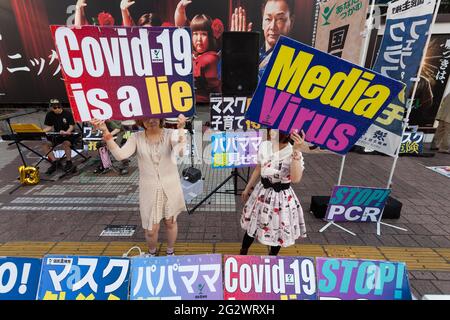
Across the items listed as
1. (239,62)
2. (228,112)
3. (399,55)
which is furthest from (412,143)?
(239,62)

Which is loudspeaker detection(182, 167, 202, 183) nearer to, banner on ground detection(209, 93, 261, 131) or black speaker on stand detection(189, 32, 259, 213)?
banner on ground detection(209, 93, 261, 131)

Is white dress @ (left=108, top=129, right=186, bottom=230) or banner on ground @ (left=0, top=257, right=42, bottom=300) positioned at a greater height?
white dress @ (left=108, top=129, right=186, bottom=230)

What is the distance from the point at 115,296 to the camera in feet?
6.43

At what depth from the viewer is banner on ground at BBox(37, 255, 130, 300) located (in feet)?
6.45

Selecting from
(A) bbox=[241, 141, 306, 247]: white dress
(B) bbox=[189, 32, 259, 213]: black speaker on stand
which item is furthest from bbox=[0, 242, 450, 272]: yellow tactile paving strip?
(B) bbox=[189, 32, 259, 213]: black speaker on stand

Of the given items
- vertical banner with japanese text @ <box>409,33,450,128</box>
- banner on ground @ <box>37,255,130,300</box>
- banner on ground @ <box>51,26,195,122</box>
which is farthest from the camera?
vertical banner with japanese text @ <box>409,33,450,128</box>

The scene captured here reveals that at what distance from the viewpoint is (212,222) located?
462 cm

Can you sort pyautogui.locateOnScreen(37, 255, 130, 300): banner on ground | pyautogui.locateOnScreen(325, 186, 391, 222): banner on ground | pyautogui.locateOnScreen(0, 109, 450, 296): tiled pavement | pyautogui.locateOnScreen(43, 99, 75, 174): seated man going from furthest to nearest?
pyautogui.locateOnScreen(43, 99, 75, 174): seated man
pyautogui.locateOnScreen(325, 186, 391, 222): banner on ground
pyautogui.locateOnScreen(0, 109, 450, 296): tiled pavement
pyautogui.locateOnScreen(37, 255, 130, 300): banner on ground

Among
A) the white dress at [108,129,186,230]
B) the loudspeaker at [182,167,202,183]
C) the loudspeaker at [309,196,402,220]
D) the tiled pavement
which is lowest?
the tiled pavement

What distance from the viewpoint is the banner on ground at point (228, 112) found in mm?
4680

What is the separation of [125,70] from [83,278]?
1.92 m

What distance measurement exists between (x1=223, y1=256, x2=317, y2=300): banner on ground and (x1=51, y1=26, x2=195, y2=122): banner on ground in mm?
1677

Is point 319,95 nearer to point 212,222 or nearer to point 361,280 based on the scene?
point 361,280
